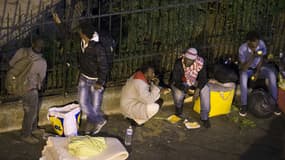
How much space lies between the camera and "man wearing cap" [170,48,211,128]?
10.6 metres

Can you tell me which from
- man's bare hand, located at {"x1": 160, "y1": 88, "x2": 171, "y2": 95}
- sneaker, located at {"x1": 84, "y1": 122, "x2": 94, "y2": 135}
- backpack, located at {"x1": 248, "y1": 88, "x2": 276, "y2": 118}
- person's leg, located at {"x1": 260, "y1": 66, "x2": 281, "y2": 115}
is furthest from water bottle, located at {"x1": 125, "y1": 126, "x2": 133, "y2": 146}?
person's leg, located at {"x1": 260, "y1": 66, "x2": 281, "y2": 115}

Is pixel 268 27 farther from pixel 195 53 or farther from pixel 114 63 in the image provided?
pixel 114 63

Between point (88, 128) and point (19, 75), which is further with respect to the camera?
point (88, 128)

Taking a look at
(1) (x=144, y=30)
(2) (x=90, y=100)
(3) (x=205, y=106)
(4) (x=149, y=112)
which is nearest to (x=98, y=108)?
(2) (x=90, y=100)

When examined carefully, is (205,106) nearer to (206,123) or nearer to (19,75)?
(206,123)

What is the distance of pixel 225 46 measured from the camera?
12008 mm

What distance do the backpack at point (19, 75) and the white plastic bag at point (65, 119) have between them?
2.61ft

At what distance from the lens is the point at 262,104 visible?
37.0ft

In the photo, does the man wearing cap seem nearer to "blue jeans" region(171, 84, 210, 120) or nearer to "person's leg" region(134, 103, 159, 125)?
"blue jeans" region(171, 84, 210, 120)

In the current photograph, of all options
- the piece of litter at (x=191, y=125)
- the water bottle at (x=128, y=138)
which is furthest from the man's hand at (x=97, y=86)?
the piece of litter at (x=191, y=125)

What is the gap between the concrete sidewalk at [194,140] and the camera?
9.95 metres

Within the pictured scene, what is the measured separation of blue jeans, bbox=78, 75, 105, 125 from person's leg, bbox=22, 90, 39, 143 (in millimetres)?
787

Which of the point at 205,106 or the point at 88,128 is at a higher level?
the point at 205,106

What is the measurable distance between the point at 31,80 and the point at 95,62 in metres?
1.03
